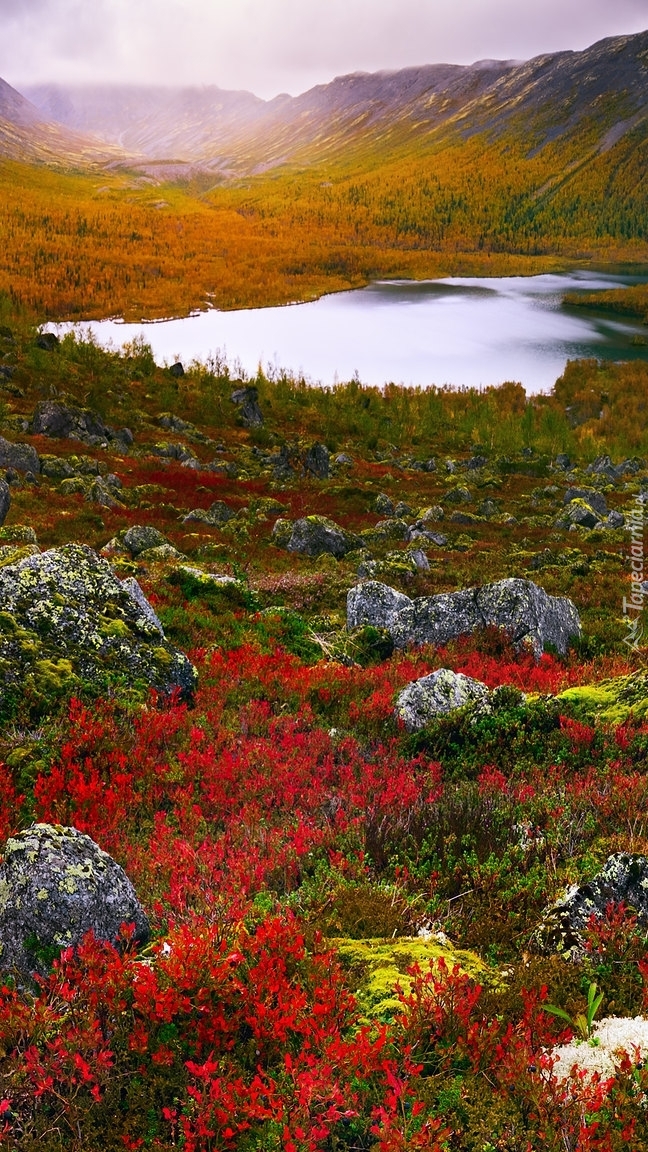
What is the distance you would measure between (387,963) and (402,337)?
83423 mm

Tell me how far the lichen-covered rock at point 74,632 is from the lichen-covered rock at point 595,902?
5.44 metres

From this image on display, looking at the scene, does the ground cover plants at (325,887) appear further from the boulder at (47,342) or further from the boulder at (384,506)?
the boulder at (47,342)

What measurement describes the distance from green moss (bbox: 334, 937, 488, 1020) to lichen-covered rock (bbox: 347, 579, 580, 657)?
769 cm

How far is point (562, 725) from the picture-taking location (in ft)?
25.8

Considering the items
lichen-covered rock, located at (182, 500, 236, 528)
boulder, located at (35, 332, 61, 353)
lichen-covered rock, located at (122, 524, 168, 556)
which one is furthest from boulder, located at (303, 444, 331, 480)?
boulder, located at (35, 332, 61, 353)

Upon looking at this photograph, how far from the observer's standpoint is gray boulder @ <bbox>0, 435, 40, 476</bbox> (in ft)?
83.5

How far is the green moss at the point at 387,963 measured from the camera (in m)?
3.85

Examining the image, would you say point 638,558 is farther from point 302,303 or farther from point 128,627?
point 302,303

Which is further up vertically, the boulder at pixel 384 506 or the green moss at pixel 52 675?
the green moss at pixel 52 675

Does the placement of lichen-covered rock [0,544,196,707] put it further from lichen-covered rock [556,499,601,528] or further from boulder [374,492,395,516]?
lichen-covered rock [556,499,601,528]

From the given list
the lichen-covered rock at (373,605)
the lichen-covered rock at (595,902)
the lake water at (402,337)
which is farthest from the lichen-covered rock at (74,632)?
the lake water at (402,337)

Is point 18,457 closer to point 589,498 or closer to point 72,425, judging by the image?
point 72,425

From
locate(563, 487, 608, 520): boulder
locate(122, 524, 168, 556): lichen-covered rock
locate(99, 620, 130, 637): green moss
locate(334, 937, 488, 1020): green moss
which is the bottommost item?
locate(563, 487, 608, 520): boulder

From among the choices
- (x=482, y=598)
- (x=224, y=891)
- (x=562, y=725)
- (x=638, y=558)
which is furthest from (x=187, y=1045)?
(x=638, y=558)
